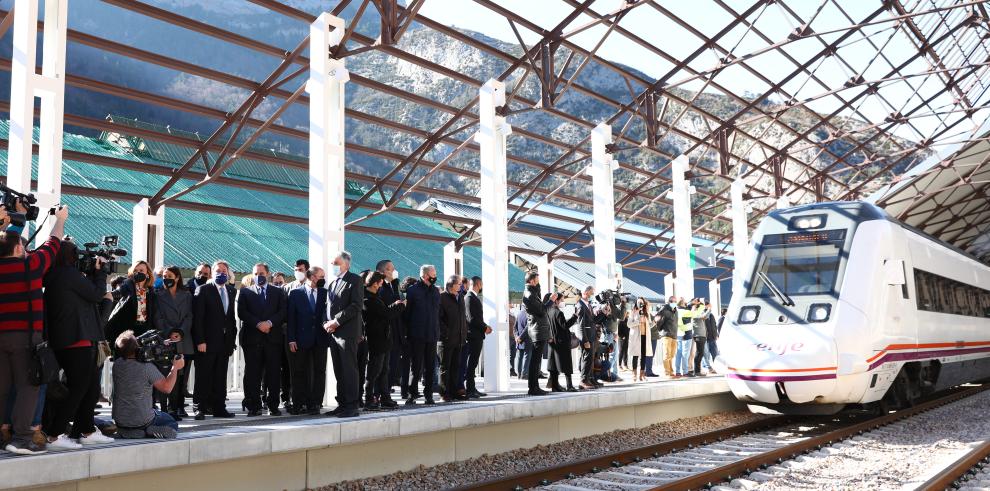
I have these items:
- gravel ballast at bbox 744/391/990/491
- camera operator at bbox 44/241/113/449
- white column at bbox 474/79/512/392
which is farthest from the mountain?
camera operator at bbox 44/241/113/449

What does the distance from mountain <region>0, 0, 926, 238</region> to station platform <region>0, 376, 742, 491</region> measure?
6369 cm

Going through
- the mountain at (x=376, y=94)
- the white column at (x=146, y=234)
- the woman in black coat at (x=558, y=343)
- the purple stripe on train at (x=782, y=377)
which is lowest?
the purple stripe on train at (x=782, y=377)

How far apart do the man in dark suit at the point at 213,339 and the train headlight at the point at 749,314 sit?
6.42 metres

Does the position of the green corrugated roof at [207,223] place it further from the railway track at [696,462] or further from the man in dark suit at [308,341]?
the railway track at [696,462]

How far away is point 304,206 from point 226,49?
94.2 metres

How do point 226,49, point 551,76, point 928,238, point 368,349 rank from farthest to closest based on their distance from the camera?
point 226,49
point 551,76
point 928,238
point 368,349

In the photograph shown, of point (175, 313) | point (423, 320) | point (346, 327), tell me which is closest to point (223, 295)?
point (175, 313)

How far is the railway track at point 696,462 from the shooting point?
24.6ft

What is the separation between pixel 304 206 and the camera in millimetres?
26641

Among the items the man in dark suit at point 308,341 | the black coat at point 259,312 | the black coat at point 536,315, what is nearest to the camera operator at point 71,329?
the black coat at point 259,312

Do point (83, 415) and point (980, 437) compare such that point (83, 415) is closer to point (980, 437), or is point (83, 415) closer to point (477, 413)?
point (477, 413)

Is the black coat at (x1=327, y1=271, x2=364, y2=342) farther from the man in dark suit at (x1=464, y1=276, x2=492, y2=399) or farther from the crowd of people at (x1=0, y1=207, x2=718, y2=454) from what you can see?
the man in dark suit at (x1=464, y1=276, x2=492, y2=399)

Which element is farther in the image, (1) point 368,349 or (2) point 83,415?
(1) point 368,349

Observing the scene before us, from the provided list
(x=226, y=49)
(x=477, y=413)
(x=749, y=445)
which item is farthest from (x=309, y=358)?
(x=226, y=49)
